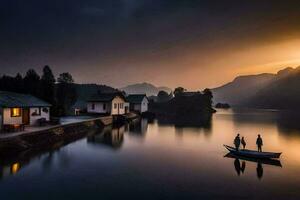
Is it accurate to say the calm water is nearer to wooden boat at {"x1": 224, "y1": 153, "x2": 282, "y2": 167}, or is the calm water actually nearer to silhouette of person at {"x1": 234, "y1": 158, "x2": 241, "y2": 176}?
silhouette of person at {"x1": 234, "y1": 158, "x2": 241, "y2": 176}

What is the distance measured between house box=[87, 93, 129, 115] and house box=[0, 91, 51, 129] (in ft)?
68.8

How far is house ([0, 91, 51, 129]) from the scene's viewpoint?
2538 cm

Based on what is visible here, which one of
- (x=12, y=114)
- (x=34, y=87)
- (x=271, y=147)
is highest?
(x=34, y=87)

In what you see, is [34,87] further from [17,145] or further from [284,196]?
[284,196]

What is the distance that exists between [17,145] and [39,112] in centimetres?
1078

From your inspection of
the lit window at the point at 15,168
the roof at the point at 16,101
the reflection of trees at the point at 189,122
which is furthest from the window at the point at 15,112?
the reflection of trees at the point at 189,122

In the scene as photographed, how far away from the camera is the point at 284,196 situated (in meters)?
13.2

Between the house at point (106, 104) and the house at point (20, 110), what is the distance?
2097cm

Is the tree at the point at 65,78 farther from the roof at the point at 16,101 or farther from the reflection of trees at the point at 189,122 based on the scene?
the roof at the point at 16,101

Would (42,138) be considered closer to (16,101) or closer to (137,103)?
(16,101)

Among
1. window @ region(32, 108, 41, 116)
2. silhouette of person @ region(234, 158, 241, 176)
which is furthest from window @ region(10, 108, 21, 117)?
silhouette of person @ region(234, 158, 241, 176)

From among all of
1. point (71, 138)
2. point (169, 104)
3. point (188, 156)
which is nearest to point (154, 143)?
→ point (188, 156)

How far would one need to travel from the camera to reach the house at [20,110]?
25375mm

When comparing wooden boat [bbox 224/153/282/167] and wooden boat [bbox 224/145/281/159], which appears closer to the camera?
wooden boat [bbox 224/153/282/167]
